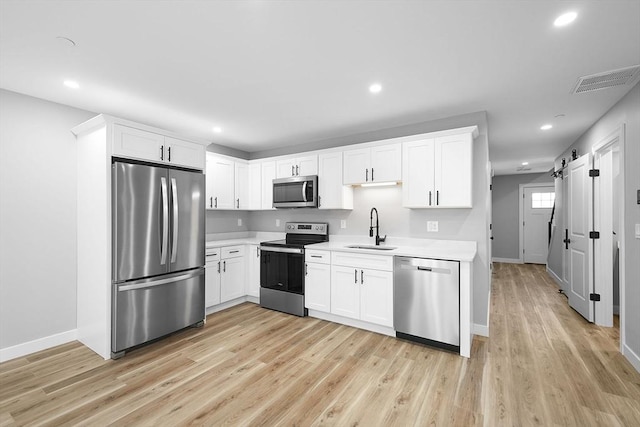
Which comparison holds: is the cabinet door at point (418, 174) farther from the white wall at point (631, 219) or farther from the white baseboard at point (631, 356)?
the white baseboard at point (631, 356)

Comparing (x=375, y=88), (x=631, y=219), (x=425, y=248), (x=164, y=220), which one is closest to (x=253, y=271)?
(x=164, y=220)

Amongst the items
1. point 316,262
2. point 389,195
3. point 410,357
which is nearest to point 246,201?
point 316,262

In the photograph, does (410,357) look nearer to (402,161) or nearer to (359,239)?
(359,239)

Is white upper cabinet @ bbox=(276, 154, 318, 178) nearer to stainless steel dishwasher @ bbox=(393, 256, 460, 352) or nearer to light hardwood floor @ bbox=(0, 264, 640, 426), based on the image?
stainless steel dishwasher @ bbox=(393, 256, 460, 352)

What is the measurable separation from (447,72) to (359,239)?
8.01 feet

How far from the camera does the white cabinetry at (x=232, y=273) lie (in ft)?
13.9

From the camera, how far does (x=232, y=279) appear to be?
4.36m

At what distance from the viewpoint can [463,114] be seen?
3.53 meters

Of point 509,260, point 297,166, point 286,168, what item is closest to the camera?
point 297,166

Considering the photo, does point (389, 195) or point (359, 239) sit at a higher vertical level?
point (389, 195)

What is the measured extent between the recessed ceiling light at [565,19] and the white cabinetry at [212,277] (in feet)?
13.5

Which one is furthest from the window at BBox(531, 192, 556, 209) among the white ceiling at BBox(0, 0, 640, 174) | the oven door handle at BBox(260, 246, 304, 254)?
the oven door handle at BBox(260, 246, 304, 254)

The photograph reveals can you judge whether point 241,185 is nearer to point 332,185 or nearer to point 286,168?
point 286,168

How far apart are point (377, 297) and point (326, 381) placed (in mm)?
1195
